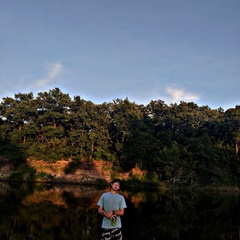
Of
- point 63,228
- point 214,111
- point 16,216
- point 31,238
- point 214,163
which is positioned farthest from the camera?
point 214,111

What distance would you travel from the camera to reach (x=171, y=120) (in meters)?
53.8

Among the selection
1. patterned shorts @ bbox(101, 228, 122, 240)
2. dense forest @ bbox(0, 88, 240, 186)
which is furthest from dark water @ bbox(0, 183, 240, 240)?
dense forest @ bbox(0, 88, 240, 186)

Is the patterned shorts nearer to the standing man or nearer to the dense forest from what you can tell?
the standing man

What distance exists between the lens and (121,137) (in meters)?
47.6

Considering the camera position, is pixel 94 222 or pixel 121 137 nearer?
pixel 94 222

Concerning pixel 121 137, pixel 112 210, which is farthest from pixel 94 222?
pixel 121 137

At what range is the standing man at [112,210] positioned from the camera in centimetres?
646

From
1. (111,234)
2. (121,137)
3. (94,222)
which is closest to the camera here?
(111,234)

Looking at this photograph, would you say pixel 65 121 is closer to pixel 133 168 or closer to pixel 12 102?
pixel 12 102

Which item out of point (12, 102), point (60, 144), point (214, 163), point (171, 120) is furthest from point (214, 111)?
point (12, 102)

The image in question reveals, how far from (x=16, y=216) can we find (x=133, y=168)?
30.6m

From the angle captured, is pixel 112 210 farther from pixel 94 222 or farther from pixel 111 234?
pixel 94 222

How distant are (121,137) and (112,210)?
4108cm

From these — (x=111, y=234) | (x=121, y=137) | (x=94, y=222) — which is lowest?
(x=94, y=222)
